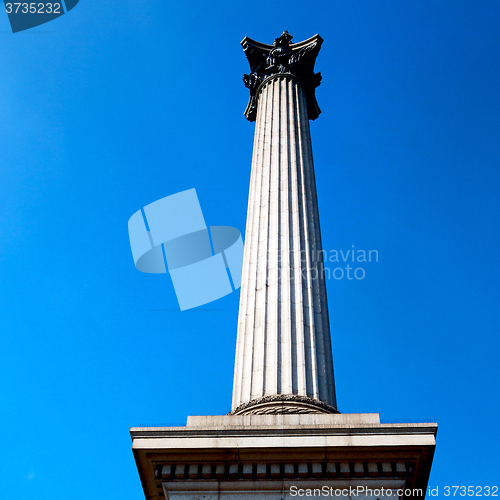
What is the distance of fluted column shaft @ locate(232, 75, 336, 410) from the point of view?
54.4 ft

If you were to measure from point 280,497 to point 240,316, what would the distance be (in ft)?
23.6

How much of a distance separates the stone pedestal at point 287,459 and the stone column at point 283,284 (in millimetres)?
2103

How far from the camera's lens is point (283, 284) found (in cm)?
1870

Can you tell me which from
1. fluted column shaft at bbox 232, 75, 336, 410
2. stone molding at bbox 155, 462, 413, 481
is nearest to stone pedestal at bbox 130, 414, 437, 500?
stone molding at bbox 155, 462, 413, 481

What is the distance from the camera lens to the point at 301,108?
1087 inches

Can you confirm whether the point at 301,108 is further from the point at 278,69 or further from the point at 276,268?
the point at 276,268

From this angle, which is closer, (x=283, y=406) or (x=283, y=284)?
(x=283, y=406)

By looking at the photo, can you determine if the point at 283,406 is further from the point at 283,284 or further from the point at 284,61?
the point at 284,61

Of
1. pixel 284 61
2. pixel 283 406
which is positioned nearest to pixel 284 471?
pixel 283 406

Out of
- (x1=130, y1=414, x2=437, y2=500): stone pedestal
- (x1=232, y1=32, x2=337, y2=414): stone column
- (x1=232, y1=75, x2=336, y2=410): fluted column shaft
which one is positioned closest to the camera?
(x1=130, y1=414, x2=437, y2=500): stone pedestal

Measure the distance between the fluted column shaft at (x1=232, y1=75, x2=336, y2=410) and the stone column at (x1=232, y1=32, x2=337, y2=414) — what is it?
0.09ft

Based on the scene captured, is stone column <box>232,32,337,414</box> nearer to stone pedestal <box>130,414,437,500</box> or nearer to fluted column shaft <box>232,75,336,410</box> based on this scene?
fluted column shaft <box>232,75,336,410</box>

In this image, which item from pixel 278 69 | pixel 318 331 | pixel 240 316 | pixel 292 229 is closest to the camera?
pixel 318 331

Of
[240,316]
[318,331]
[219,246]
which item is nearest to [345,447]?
[318,331]
